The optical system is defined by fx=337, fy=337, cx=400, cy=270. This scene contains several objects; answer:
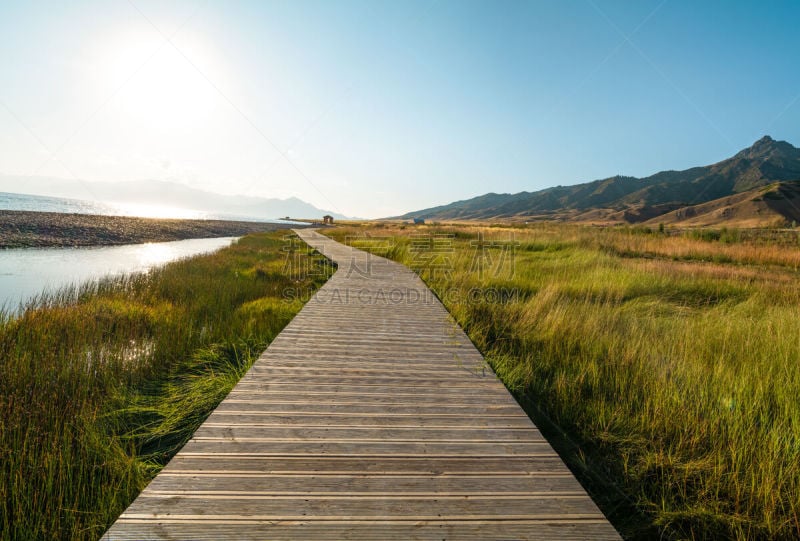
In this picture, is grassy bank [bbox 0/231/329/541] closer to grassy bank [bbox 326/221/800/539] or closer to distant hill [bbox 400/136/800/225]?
grassy bank [bbox 326/221/800/539]

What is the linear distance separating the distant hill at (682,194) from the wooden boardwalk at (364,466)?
81.9 m

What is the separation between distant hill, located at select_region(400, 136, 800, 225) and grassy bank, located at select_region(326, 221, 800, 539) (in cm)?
7634

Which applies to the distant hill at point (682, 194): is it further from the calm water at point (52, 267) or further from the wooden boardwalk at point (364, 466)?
the calm water at point (52, 267)

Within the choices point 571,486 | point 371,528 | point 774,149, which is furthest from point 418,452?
point 774,149

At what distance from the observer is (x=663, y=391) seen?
327cm

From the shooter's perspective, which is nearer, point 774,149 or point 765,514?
point 765,514

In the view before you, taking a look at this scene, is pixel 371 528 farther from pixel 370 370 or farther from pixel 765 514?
pixel 765 514

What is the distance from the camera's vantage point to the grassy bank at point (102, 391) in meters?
2.17

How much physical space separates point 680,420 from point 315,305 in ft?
17.1

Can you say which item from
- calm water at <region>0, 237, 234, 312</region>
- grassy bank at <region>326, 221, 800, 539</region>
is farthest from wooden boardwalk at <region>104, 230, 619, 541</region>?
calm water at <region>0, 237, 234, 312</region>

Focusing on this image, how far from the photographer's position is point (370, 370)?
138 inches

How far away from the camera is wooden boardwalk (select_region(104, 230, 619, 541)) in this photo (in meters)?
1.60

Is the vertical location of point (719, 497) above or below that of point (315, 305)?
below

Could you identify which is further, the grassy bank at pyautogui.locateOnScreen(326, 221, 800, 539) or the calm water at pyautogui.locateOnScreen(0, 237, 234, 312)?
the calm water at pyautogui.locateOnScreen(0, 237, 234, 312)
